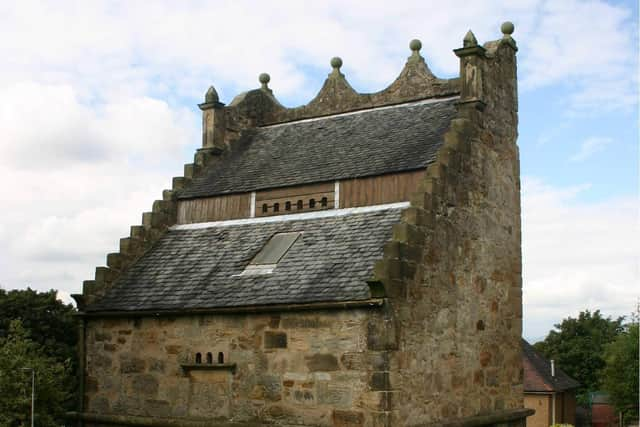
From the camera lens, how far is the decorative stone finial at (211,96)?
→ 21.9 metres

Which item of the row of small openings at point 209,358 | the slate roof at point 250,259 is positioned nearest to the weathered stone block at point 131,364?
the slate roof at point 250,259

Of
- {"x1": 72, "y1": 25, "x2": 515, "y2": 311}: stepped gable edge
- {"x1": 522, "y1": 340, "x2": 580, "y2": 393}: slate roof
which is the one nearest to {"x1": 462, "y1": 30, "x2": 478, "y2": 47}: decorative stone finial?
{"x1": 72, "y1": 25, "x2": 515, "y2": 311}: stepped gable edge

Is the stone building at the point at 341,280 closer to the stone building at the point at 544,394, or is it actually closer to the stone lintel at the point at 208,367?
the stone lintel at the point at 208,367

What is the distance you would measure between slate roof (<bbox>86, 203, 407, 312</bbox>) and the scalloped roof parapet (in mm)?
4367

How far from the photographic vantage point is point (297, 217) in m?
17.8

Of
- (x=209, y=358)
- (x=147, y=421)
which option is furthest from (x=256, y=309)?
(x=147, y=421)

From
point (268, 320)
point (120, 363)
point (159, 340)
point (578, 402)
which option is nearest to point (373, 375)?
point (268, 320)

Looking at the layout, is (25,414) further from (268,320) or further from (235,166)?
(235,166)

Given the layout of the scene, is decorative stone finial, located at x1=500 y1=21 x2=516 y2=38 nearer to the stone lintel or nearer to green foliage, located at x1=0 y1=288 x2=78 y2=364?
the stone lintel

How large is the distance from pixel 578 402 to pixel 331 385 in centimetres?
4917

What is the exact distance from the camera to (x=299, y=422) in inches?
576

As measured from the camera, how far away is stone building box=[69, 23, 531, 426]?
47.2 feet

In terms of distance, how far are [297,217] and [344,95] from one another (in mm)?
4853

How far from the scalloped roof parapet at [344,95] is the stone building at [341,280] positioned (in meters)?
0.06
